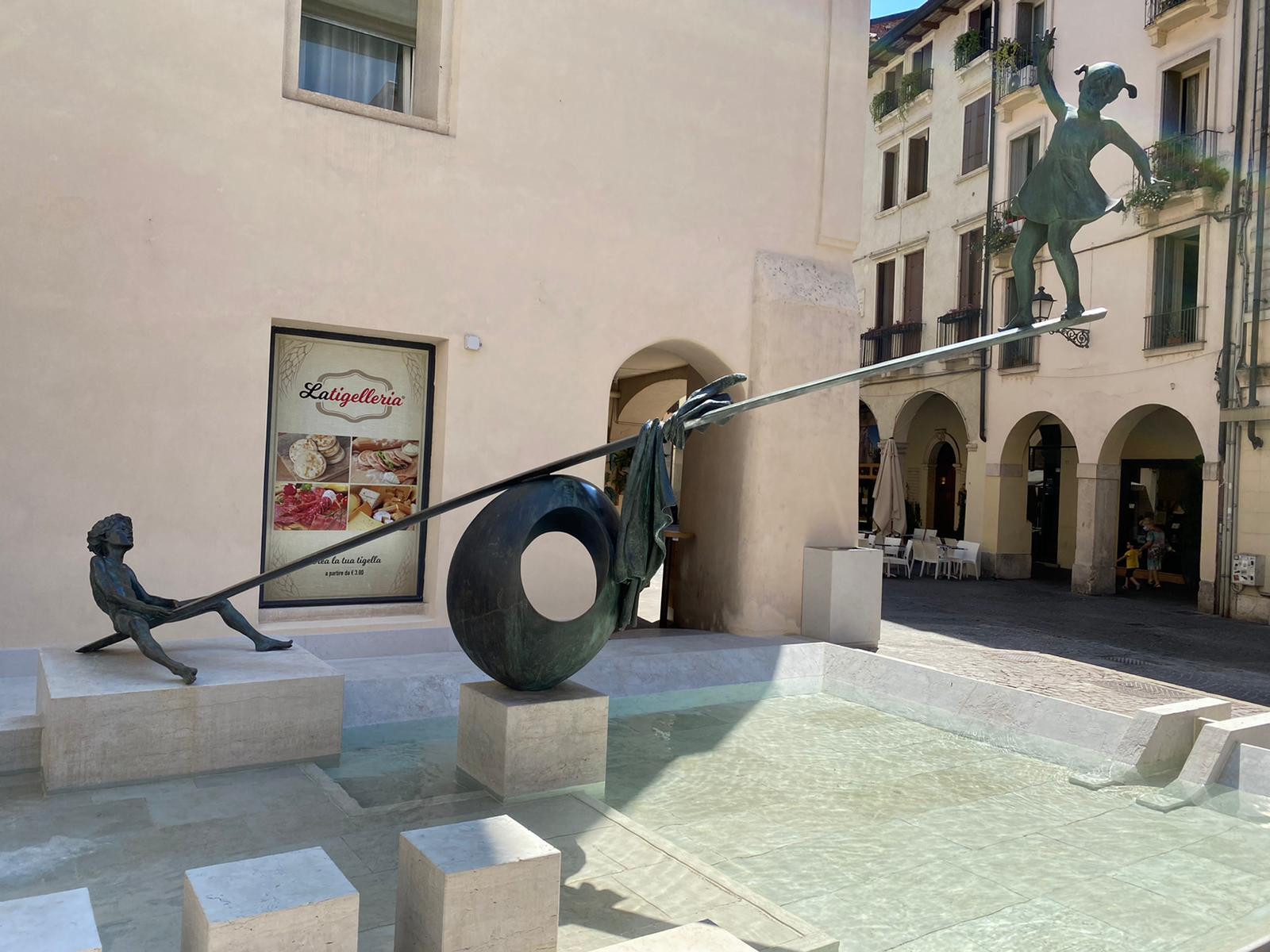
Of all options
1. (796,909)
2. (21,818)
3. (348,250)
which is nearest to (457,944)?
(796,909)

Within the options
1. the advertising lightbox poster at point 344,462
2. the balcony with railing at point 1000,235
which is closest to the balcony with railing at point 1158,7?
the balcony with railing at point 1000,235

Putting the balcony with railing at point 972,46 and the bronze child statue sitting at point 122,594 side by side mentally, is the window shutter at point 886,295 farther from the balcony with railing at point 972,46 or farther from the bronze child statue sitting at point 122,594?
the bronze child statue sitting at point 122,594

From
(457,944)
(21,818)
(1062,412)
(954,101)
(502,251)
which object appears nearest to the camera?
(457,944)

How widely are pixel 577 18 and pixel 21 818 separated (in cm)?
834

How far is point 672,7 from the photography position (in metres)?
10.5

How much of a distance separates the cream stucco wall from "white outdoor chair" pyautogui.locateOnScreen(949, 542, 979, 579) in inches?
459

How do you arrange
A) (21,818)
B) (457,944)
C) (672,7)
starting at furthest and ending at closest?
(672,7) → (21,818) → (457,944)

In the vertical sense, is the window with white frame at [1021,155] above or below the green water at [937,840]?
above

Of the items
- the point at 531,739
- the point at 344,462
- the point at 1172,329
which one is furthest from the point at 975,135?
the point at 531,739

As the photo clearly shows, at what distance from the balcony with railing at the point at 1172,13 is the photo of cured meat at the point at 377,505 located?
1619 cm

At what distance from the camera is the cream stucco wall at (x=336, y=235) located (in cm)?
749

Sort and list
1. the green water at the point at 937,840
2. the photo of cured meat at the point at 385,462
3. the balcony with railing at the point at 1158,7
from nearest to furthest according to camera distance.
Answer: the green water at the point at 937,840 → the photo of cured meat at the point at 385,462 → the balcony with railing at the point at 1158,7

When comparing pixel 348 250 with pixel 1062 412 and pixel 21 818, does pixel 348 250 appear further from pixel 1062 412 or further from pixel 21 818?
pixel 1062 412

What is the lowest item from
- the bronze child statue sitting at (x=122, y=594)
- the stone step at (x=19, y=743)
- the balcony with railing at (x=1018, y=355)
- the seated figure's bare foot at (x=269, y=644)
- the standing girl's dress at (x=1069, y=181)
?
the stone step at (x=19, y=743)
